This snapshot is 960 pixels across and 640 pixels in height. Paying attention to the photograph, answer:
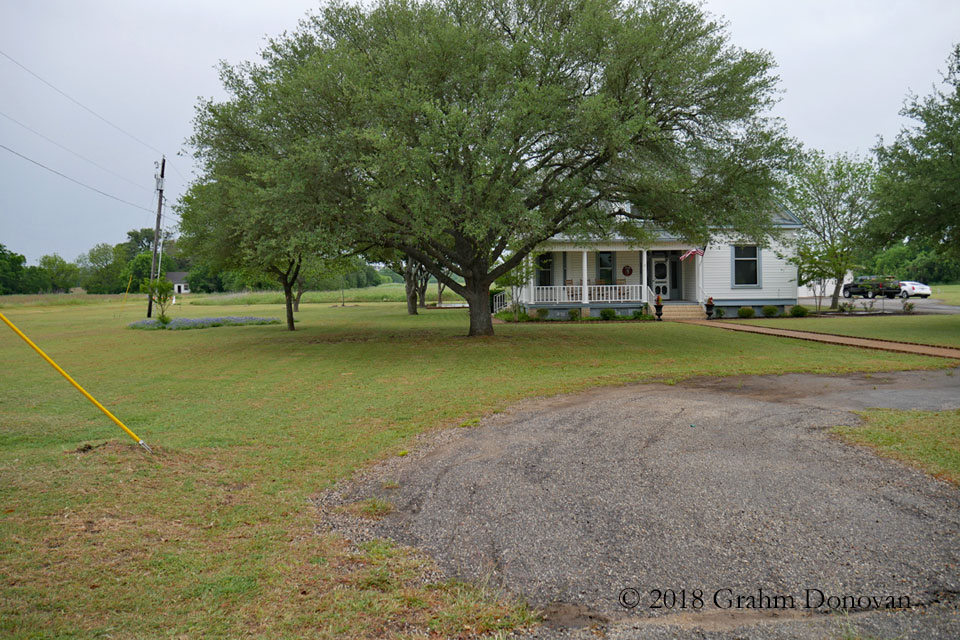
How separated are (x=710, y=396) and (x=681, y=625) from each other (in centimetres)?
642

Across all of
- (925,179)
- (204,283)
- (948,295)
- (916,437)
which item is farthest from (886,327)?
(204,283)

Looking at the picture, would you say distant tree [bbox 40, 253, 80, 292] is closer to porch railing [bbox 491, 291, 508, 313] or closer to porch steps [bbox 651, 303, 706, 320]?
porch railing [bbox 491, 291, 508, 313]

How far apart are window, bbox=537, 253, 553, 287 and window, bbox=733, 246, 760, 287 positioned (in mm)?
8867

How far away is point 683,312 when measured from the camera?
93.2 feet

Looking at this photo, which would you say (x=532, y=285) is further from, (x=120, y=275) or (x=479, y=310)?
(x=120, y=275)

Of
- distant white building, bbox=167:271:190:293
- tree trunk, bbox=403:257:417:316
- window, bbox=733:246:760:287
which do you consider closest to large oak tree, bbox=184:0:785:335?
window, bbox=733:246:760:287

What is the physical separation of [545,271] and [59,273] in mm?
78204

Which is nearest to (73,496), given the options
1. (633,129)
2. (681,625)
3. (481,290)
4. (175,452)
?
(175,452)

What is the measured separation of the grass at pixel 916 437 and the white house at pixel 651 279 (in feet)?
67.5

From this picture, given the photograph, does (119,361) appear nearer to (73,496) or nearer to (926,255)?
(73,496)

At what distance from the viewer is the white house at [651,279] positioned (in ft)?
92.5

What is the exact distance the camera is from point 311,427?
736 cm

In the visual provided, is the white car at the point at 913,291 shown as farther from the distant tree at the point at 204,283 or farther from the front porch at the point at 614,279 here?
the distant tree at the point at 204,283

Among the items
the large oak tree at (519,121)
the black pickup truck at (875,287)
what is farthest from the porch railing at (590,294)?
the black pickup truck at (875,287)
